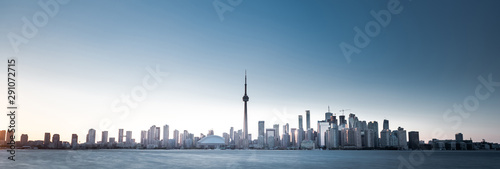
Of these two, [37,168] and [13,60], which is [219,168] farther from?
[13,60]

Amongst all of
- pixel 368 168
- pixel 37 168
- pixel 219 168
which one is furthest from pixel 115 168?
pixel 368 168

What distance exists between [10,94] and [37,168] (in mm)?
58106

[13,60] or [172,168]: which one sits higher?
[13,60]

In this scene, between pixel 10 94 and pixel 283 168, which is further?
pixel 283 168

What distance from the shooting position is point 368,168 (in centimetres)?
8112

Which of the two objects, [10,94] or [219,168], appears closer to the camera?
[10,94]

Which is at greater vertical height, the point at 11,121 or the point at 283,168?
the point at 11,121

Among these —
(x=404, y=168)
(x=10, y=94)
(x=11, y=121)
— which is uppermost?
(x=10, y=94)

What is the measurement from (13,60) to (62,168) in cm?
5623

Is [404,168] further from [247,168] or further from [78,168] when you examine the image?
[78,168]

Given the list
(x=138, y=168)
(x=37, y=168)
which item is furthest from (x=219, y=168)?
(x=37, y=168)

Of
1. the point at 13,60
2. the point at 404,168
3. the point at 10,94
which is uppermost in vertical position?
the point at 13,60

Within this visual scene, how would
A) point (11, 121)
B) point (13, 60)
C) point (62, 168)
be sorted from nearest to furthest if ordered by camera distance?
point (13, 60)
point (11, 121)
point (62, 168)

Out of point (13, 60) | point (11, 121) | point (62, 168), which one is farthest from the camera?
point (62, 168)
